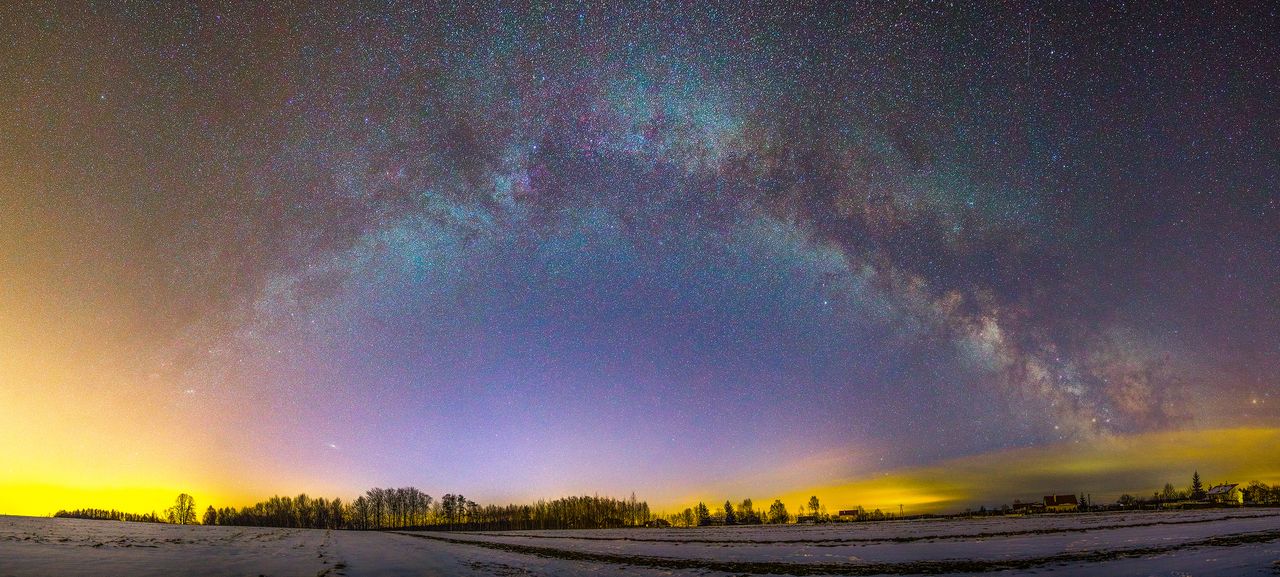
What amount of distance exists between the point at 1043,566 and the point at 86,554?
4847cm

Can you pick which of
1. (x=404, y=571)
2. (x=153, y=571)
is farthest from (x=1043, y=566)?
(x=153, y=571)

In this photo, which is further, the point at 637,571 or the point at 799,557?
the point at 799,557

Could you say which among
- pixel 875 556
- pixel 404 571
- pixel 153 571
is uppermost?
pixel 153 571

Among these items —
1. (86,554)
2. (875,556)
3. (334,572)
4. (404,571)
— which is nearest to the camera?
(334,572)

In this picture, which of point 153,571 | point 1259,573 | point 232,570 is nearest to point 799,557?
point 1259,573

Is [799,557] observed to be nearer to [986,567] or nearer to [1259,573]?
[986,567]

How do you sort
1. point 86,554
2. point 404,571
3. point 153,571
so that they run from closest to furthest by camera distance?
point 153,571 → point 404,571 → point 86,554

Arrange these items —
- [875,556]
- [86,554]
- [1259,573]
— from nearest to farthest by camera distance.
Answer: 1. [1259,573]
2. [86,554]
3. [875,556]

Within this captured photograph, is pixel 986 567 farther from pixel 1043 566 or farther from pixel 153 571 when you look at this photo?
pixel 153 571

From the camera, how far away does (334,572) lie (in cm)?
2911

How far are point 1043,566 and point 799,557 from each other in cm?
1475

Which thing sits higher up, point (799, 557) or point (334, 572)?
point (334, 572)

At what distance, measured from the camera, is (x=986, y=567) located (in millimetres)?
26250

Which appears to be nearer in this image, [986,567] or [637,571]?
[986,567]
